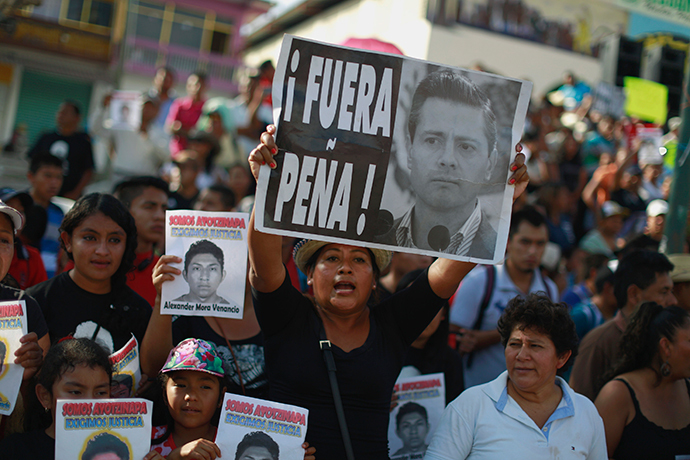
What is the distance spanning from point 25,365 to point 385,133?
1.69 m

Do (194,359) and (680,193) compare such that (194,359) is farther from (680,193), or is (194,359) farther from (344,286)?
(680,193)

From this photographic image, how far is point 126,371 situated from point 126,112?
5.80 m

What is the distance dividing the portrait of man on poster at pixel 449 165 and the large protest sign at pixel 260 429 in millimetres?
811

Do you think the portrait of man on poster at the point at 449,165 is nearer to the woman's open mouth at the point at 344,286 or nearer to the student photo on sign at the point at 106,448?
the woman's open mouth at the point at 344,286

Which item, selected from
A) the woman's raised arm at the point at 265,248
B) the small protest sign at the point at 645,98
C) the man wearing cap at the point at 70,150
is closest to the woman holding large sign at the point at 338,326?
the woman's raised arm at the point at 265,248

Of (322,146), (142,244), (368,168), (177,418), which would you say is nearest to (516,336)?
(368,168)

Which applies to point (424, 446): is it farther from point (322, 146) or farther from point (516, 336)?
point (322, 146)

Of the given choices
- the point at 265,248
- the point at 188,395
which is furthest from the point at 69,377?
the point at 265,248

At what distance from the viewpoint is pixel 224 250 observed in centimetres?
296

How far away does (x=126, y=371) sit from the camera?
2746 mm

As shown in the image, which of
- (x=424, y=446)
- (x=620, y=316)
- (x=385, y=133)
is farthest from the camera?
(x=620, y=316)

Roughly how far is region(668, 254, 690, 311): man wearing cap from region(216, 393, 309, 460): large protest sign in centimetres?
297

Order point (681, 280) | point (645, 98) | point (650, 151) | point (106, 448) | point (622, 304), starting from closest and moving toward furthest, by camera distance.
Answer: point (106, 448)
point (622, 304)
point (681, 280)
point (645, 98)
point (650, 151)

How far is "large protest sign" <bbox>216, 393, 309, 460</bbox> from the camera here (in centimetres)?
245
